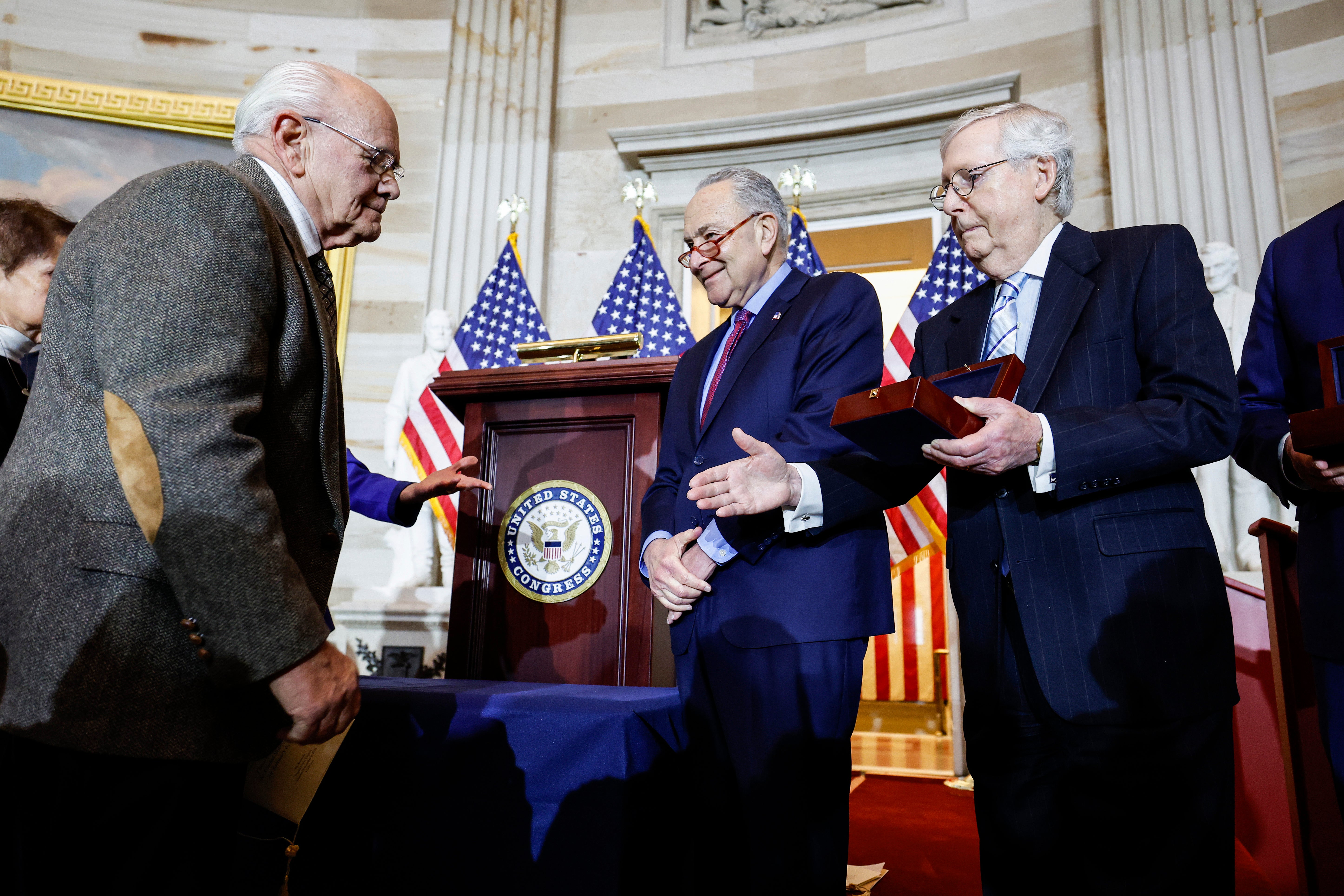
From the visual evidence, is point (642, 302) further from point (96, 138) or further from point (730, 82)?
point (96, 138)

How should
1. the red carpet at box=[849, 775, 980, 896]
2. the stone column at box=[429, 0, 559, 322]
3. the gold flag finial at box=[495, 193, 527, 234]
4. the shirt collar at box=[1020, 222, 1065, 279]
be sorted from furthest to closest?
1. the stone column at box=[429, 0, 559, 322]
2. the gold flag finial at box=[495, 193, 527, 234]
3. the red carpet at box=[849, 775, 980, 896]
4. the shirt collar at box=[1020, 222, 1065, 279]

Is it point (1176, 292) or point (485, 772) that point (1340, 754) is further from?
point (485, 772)

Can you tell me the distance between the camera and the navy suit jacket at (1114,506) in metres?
1.37

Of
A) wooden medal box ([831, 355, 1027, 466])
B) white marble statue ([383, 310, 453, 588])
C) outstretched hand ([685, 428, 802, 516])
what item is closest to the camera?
wooden medal box ([831, 355, 1027, 466])

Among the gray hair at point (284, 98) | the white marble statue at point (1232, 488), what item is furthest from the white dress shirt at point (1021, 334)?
the white marble statue at point (1232, 488)

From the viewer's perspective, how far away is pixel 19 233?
2.07 metres

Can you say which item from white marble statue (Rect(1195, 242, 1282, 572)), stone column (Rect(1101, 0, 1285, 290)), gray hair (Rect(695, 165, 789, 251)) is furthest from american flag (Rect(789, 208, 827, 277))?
gray hair (Rect(695, 165, 789, 251))

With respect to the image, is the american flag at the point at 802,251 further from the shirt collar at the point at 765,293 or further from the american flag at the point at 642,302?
the shirt collar at the point at 765,293

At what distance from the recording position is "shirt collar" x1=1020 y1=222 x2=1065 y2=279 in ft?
5.48

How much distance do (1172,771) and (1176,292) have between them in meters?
0.76

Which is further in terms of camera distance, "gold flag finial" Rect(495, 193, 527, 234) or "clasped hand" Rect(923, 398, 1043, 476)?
"gold flag finial" Rect(495, 193, 527, 234)

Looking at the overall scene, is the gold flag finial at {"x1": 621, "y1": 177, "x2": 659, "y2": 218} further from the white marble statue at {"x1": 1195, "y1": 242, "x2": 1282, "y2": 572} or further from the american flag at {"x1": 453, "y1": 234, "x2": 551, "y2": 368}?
the white marble statue at {"x1": 1195, "y1": 242, "x2": 1282, "y2": 572}

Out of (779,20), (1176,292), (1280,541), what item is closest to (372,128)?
(1176,292)

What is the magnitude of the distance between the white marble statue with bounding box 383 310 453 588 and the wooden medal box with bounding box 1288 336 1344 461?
4.66m
